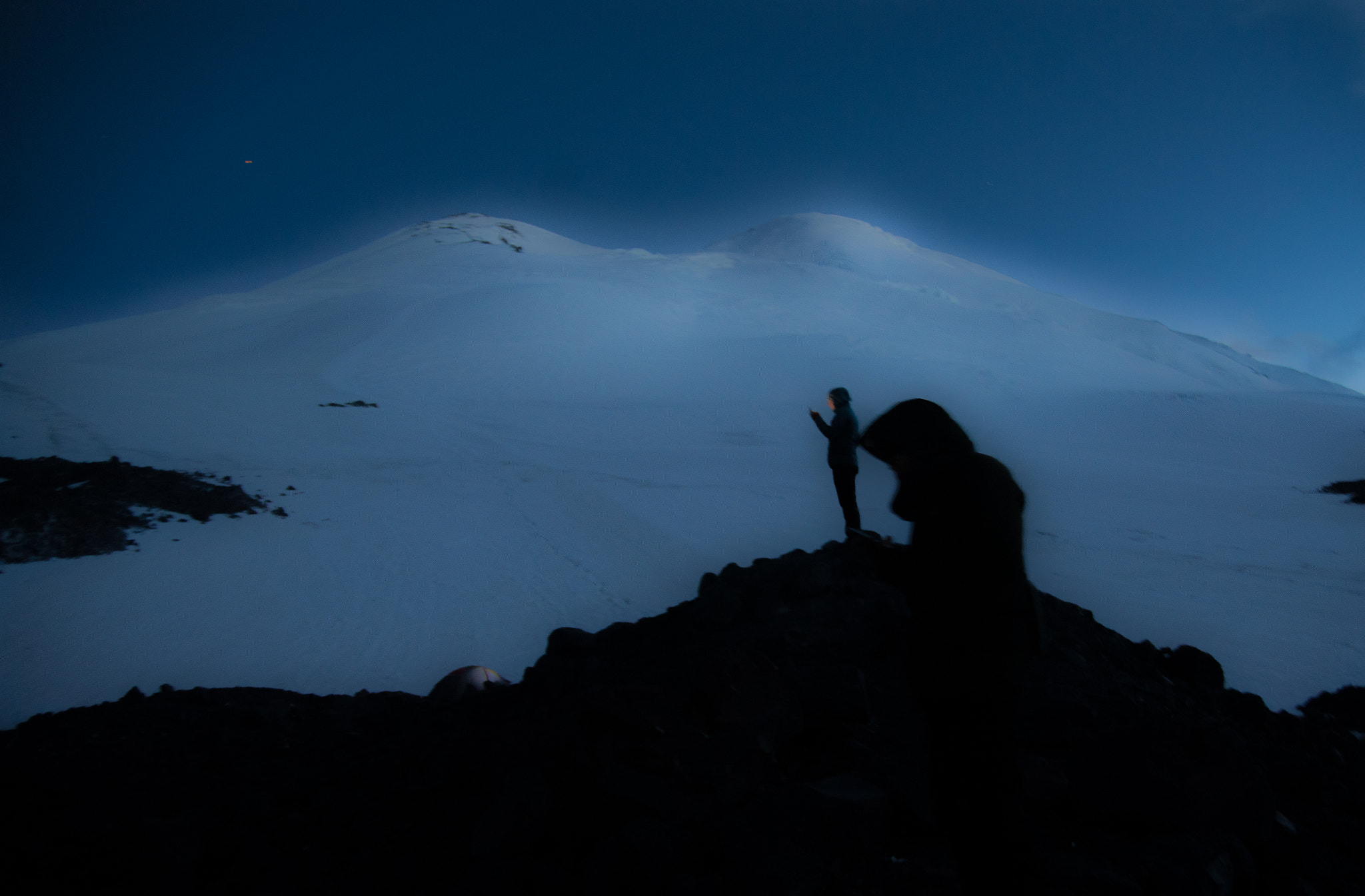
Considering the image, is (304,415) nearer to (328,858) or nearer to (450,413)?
(450,413)

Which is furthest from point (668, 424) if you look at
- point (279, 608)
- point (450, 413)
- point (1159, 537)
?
point (279, 608)

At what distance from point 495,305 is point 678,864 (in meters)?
32.4

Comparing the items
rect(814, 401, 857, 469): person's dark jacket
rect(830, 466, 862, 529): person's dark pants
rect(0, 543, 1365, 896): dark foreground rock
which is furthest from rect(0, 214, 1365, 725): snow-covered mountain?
rect(814, 401, 857, 469): person's dark jacket

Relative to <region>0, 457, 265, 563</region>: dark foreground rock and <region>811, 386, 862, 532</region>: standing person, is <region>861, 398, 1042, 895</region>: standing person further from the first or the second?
<region>0, 457, 265, 563</region>: dark foreground rock

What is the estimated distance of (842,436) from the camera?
5652mm

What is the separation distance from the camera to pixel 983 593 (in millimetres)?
1771

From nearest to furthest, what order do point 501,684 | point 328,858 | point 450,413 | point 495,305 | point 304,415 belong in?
point 328,858 → point 501,684 → point 304,415 → point 450,413 → point 495,305

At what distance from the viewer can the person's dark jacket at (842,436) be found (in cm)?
564

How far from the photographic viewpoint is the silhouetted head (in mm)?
1957

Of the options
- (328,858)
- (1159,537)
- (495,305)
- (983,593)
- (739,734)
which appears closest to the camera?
(983,593)

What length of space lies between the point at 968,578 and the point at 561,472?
10836 millimetres

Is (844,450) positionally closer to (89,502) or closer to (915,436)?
(915,436)

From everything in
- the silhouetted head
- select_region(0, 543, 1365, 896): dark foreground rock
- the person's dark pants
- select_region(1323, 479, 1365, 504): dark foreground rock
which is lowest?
select_region(0, 543, 1365, 896): dark foreground rock

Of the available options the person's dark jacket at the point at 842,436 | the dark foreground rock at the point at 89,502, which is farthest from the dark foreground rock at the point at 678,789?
the dark foreground rock at the point at 89,502
